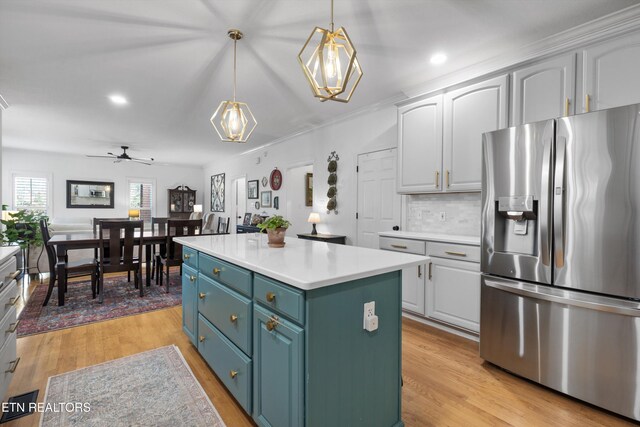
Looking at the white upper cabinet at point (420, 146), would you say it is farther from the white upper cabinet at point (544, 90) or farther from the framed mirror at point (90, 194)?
the framed mirror at point (90, 194)

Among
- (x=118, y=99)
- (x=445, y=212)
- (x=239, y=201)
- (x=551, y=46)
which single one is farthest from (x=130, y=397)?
(x=239, y=201)

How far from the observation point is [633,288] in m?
1.64

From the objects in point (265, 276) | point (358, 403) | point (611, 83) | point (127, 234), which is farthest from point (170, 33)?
point (611, 83)

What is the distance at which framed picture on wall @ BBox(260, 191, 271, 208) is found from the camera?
6.48 m

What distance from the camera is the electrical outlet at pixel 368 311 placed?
1.37m

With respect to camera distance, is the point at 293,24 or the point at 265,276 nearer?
the point at 265,276

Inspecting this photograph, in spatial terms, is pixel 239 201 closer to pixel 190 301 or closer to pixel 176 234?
pixel 176 234

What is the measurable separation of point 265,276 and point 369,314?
0.51 meters

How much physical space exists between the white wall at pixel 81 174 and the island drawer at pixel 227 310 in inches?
285

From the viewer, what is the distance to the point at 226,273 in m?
1.77

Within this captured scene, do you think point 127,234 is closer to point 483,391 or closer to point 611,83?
point 483,391

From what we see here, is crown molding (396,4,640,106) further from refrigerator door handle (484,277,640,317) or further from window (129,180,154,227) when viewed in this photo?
window (129,180,154,227)

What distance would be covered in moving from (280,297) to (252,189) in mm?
6022

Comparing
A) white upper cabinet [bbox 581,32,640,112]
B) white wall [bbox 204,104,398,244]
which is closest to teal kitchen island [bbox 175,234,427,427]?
white upper cabinet [bbox 581,32,640,112]
